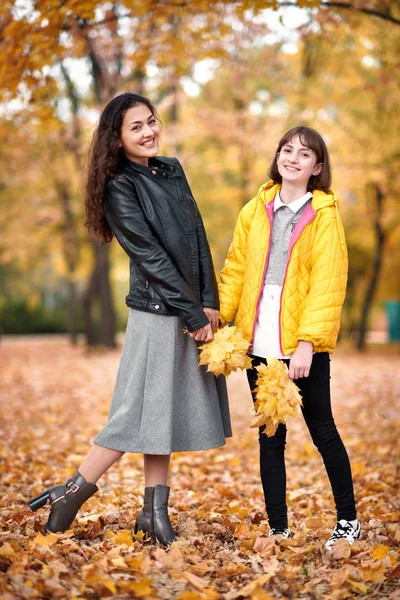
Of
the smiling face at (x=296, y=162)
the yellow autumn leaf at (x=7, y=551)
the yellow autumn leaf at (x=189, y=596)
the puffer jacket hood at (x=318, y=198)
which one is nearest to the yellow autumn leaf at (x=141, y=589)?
the yellow autumn leaf at (x=189, y=596)

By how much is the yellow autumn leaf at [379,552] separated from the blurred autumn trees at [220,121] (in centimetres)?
441

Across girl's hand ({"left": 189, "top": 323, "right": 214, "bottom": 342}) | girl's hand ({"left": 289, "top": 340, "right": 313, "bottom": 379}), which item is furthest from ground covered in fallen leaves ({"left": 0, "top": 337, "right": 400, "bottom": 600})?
girl's hand ({"left": 189, "top": 323, "right": 214, "bottom": 342})

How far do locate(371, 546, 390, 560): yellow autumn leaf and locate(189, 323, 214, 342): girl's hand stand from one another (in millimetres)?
1237

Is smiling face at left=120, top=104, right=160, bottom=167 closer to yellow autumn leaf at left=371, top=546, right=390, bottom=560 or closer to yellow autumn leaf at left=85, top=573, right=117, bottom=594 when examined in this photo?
yellow autumn leaf at left=85, top=573, right=117, bottom=594

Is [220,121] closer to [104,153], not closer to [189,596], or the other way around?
[104,153]

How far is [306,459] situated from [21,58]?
4027 mm

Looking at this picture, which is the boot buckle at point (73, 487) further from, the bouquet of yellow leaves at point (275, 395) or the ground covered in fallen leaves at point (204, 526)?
the bouquet of yellow leaves at point (275, 395)

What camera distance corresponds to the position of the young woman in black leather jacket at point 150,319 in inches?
132

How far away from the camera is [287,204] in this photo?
3.43 meters

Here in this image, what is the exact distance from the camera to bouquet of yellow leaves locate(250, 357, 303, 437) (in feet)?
10.5

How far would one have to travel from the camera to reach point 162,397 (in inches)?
132

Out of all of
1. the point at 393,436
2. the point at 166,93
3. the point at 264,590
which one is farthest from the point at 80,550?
the point at 166,93

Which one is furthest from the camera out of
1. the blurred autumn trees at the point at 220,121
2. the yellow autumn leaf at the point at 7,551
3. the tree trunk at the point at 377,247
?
the tree trunk at the point at 377,247

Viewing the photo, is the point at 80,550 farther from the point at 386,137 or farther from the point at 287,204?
the point at 386,137
